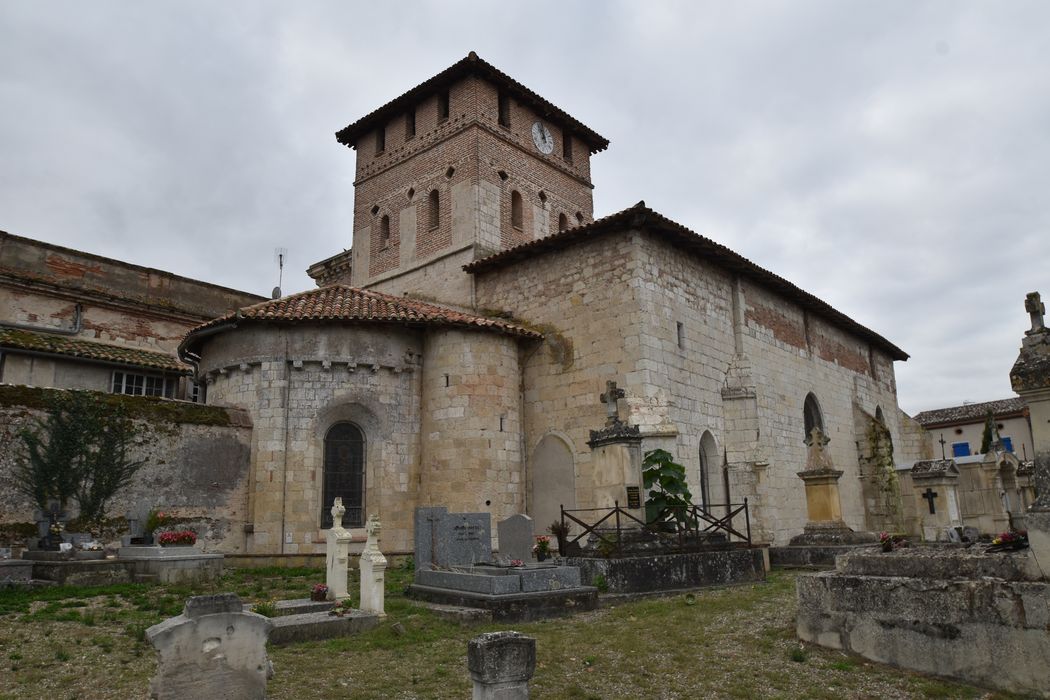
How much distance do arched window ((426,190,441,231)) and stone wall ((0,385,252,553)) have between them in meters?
9.35

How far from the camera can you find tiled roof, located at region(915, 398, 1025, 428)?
145 feet

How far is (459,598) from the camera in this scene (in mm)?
10125

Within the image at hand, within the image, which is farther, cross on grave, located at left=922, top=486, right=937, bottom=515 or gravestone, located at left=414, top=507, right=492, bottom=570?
cross on grave, located at left=922, top=486, right=937, bottom=515

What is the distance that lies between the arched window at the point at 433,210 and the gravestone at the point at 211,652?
723 inches

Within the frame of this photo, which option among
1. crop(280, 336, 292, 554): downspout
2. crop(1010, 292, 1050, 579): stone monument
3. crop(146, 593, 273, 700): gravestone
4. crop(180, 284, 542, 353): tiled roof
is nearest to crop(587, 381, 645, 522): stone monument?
crop(180, 284, 542, 353): tiled roof

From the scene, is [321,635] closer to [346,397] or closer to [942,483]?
[346,397]

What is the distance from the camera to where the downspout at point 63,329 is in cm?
2155

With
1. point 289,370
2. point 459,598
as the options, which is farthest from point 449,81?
point 459,598

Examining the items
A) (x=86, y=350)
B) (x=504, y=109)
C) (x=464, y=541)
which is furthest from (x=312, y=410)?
(x=504, y=109)

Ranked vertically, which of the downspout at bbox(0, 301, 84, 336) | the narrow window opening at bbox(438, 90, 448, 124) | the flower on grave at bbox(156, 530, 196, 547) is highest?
the narrow window opening at bbox(438, 90, 448, 124)

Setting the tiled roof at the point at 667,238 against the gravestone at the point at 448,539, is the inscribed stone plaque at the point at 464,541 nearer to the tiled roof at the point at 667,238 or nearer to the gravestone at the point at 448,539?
the gravestone at the point at 448,539

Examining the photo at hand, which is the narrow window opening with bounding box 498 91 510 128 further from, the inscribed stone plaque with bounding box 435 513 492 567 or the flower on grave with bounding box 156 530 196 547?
the flower on grave with bounding box 156 530 196 547

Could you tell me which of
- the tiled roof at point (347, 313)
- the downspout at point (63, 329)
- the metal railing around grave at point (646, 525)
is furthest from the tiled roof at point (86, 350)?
the metal railing around grave at point (646, 525)

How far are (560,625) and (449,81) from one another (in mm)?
18602
